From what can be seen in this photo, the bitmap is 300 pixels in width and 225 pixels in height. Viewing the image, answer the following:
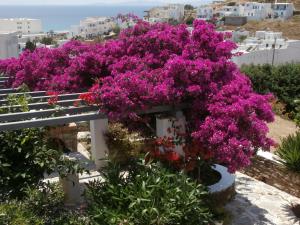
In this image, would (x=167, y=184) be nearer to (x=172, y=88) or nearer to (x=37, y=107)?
(x=172, y=88)

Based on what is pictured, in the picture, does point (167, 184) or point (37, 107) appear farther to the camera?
point (37, 107)

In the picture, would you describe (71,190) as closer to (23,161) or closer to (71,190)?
(71,190)

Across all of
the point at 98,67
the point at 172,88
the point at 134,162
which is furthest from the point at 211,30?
the point at 134,162

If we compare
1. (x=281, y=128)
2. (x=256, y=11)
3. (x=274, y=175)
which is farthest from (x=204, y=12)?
(x=274, y=175)

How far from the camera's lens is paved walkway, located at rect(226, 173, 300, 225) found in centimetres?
691

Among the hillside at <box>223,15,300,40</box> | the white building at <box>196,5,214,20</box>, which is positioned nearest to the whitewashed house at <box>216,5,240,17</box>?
the white building at <box>196,5,214,20</box>

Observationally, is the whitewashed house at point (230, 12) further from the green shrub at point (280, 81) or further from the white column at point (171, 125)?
the white column at point (171, 125)

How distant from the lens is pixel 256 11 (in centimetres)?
10769

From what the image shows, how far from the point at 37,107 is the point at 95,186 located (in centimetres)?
139

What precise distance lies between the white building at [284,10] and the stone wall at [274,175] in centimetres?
9873

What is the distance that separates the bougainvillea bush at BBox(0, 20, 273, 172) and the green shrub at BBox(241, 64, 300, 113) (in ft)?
37.2

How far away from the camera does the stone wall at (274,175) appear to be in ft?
26.5

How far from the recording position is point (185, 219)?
17.8ft

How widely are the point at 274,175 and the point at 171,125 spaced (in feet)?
9.69
